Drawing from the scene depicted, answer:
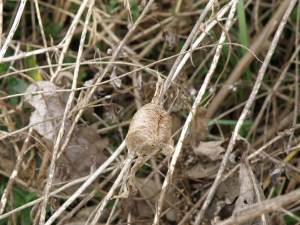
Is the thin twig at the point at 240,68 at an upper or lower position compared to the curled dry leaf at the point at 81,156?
upper

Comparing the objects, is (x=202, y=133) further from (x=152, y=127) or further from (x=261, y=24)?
(x=261, y=24)

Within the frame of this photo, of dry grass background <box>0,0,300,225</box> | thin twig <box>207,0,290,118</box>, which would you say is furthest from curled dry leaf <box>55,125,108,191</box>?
thin twig <box>207,0,290,118</box>

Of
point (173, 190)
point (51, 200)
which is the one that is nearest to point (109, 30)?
point (173, 190)

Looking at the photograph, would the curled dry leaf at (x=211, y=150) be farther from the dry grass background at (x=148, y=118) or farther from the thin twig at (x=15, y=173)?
the thin twig at (x=15, y=173)

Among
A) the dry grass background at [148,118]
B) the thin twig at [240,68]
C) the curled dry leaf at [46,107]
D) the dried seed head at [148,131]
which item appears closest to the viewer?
the dried seed head at [148,131]

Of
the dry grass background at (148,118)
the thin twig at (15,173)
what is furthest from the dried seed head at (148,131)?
the thin twig at (15,173)

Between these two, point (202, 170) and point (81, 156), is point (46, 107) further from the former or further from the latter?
point (202, 170)

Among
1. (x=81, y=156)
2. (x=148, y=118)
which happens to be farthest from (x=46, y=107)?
(x=148, y=118)
